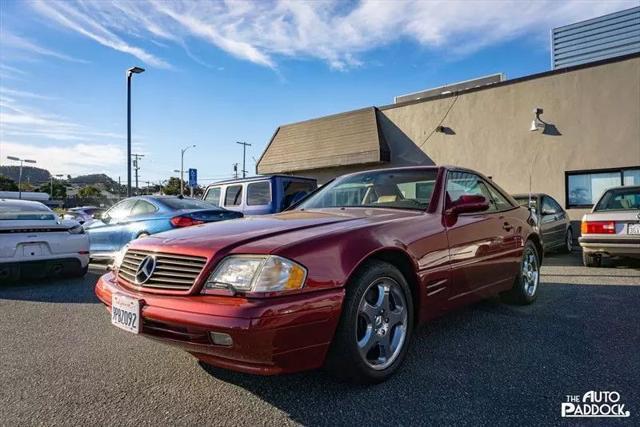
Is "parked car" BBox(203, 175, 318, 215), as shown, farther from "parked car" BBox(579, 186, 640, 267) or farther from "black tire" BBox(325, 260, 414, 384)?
"black tire" BBox(325, 260, 414, 384)

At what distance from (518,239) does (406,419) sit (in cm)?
278

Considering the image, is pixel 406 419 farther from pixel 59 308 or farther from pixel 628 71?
pixel 628 71

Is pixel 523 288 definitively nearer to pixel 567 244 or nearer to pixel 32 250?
pixel 32 250

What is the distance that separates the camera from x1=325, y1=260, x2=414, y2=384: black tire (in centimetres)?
246

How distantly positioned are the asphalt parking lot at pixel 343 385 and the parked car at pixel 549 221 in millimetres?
4803

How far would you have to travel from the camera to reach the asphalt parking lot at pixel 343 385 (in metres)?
2.33

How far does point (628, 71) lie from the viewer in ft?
35.2

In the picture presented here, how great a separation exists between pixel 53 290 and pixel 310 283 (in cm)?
490

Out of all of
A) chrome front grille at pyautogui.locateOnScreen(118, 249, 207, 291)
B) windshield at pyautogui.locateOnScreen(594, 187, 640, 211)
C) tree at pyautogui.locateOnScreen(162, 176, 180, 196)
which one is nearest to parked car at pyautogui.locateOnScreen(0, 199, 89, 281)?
chrome front grille at pyautogui.locateOnScreen(118, 249, 207, 291)

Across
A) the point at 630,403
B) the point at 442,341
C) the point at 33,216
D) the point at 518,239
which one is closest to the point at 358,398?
the point at 442,341

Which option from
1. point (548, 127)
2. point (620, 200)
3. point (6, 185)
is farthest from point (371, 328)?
point (6, 185)

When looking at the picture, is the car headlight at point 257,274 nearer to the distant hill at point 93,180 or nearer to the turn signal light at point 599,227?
the turn signal light at point 599,227

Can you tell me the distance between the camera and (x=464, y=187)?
4074 millimetres

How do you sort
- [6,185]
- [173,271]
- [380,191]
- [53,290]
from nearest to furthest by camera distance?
1. [173,271]
2. [380,191]
3. [53,290]
4. [6,185]
